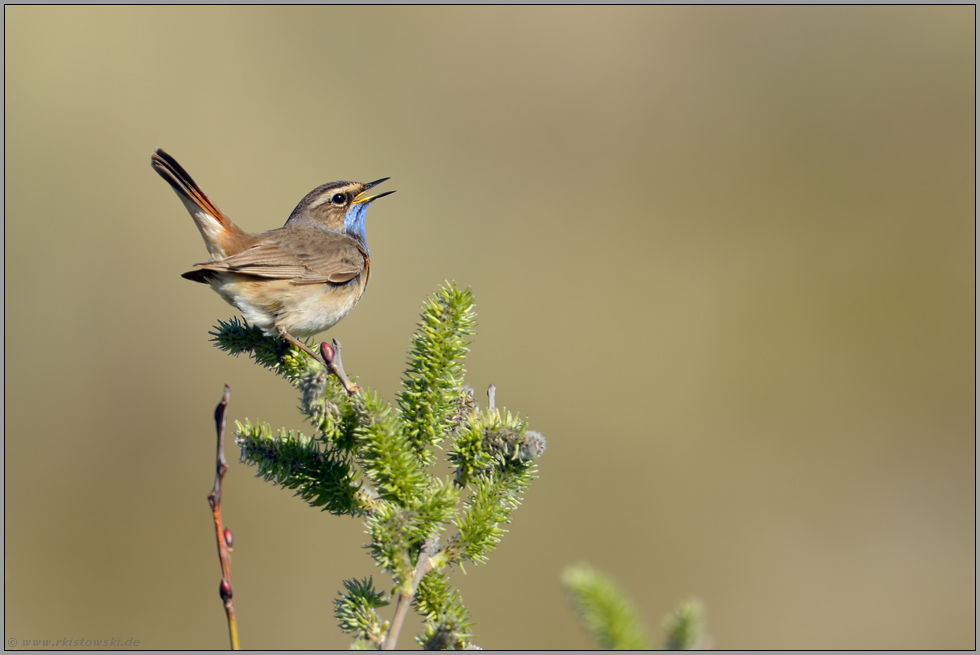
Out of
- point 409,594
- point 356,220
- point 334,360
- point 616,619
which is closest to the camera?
point 616,619

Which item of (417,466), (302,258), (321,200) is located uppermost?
(321,200)

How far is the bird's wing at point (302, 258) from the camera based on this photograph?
5.62 meters

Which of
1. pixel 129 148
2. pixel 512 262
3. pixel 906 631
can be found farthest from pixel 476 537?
pixel 129 148

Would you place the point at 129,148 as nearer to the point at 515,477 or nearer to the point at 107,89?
the point at 107,89

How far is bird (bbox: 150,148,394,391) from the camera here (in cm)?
543

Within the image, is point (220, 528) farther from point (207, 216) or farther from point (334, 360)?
point (207, 216)

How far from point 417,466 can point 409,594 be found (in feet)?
1.77

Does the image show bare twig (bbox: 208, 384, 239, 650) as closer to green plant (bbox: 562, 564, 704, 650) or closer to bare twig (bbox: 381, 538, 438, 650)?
bare twig (bbox: 381, 538, 438, 650)

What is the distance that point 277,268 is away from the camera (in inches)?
227

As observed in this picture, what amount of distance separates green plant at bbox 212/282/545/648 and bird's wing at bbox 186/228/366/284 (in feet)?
9.22

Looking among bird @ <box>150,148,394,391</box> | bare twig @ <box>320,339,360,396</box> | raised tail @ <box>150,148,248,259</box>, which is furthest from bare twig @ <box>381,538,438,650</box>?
raised tail @ <box>150,148,248,259</box>

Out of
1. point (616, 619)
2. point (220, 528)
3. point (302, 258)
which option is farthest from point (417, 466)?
point (302, 258)

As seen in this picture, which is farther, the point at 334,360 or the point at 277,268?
the point at 277,268

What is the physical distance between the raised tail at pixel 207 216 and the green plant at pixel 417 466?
3521 millimetres
